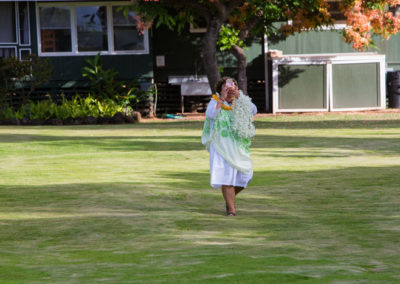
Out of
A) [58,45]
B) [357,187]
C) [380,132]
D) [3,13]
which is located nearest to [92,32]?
[58,45]

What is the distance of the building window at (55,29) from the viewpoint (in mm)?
29906

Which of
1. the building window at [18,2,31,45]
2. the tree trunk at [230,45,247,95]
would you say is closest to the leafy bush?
the building window at [18,2,31,45]

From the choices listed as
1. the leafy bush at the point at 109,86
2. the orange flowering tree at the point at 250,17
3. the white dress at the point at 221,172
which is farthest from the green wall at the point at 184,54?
the white dress at the point at 221,172

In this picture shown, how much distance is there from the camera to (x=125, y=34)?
30.2 m

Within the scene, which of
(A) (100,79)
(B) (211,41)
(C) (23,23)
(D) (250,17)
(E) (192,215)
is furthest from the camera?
(C) (23,23)

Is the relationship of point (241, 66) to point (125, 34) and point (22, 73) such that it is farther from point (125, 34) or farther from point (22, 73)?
point (22, 73)

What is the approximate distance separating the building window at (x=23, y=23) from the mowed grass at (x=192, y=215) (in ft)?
40.7

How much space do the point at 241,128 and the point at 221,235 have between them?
157 cm

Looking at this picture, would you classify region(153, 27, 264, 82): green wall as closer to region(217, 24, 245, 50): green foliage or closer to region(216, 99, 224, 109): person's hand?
region(217, 24, 245, 50): green foliage

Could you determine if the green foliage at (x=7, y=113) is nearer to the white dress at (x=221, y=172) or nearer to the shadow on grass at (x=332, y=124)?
the shadow on grass at (x=332, y=124)

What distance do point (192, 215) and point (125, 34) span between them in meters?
21.8

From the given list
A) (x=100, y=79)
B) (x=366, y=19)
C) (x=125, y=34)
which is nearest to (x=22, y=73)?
(x=100, y=79)

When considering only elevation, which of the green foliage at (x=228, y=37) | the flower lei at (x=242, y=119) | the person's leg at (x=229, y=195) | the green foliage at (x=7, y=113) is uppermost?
the green foliage at (x=228, y=37)

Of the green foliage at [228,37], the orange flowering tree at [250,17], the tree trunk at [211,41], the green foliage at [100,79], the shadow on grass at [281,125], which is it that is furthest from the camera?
the green foliage at [100,79]
